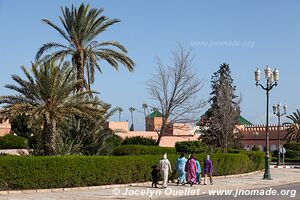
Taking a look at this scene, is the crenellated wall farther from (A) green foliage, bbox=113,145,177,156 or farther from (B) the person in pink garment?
(B) the person in pink garment

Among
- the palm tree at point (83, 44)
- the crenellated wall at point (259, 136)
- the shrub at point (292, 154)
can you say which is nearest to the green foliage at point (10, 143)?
the palm tree at point (83, 44)

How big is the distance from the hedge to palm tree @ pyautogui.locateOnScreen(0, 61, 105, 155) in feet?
12.0

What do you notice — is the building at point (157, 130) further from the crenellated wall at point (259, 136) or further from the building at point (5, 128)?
the building at point (5, 128)

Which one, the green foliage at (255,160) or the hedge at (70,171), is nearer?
the hedge at (70,171)

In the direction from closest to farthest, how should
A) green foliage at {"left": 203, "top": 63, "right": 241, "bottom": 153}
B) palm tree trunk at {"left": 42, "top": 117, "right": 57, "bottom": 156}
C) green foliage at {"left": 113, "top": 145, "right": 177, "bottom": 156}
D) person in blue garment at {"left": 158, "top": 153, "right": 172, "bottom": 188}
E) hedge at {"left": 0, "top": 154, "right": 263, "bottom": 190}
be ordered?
hedge at {"left": 0, "top": 154, "right": 263, "bottom": 190} → person in blue garment at {"left": 158, "top": 153, "right": 172, "bottom": 188} → palm tree trunk at {"left": 42, "top": 117, "right": 57, "bottom": 156} → green foliage at {"left": 113, "top": 145, "right": 177, "bottom": 156} → green foliage at {"left": 203, "top": 63, "right": 241, "bottom": 153}

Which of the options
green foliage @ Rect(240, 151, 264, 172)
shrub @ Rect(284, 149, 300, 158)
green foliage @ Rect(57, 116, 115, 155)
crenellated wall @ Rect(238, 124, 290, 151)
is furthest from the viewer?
crenellated wall @ Rect(238, 124, 290, 151)

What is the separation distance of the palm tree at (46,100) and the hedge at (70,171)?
12.0 ft

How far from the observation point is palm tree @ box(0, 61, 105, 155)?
2388 centimetres

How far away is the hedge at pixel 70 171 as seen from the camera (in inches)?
749


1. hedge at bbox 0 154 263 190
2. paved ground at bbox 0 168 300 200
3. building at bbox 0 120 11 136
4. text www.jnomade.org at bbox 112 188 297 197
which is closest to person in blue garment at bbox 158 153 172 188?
paved ground at bbox 0 168 300 200

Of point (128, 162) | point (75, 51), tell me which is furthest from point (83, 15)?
point (128, 162)

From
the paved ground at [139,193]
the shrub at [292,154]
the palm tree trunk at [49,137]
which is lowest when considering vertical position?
the paved ground at [139,193]

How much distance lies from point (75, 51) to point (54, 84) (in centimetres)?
1022

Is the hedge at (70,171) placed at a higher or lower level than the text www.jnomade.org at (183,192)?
higher
